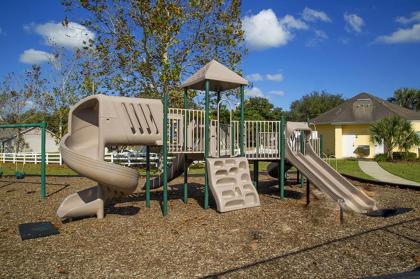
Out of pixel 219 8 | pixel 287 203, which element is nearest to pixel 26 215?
pixel 287 203

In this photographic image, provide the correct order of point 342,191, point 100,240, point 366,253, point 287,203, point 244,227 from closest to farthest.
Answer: point 366,253 → point 100,240 → point 244,227 → point 342,191 → point 287,203

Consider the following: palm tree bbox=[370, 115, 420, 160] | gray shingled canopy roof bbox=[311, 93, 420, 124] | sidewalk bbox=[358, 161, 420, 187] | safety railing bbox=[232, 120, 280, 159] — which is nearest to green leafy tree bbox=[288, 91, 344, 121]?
gray shingled canopy roof bbox=[311, 93, 420, 124]

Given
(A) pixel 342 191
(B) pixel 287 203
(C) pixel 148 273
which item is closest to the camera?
(C) pixel 148 273

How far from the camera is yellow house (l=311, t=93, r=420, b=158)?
28.6m

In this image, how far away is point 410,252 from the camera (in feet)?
15.8

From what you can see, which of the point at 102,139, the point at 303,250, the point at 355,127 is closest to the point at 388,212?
the point at 303,250

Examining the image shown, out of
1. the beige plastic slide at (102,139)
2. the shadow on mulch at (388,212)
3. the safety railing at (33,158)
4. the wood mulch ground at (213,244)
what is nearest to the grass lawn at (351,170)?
the shadow on mulch at (388,212)

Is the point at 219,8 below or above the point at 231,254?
above

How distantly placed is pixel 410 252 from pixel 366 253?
618 mm

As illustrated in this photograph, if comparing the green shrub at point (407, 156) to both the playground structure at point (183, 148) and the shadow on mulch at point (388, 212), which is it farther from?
the shadow on mulch at point (388, 212)

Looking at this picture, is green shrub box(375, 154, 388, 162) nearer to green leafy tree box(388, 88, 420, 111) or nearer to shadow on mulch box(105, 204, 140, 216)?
shadow on mulch box(105, 204, 140, 216)

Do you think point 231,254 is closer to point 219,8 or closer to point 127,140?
point 127,140

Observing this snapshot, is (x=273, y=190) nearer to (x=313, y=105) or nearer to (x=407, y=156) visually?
(x=407, y=156)

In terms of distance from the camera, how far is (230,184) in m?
8.20
